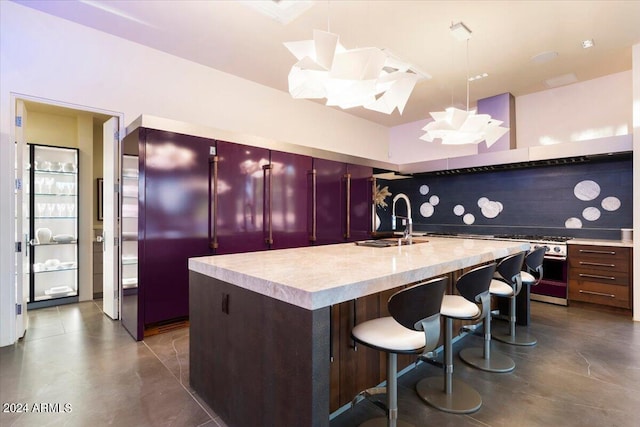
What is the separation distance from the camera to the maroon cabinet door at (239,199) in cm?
345

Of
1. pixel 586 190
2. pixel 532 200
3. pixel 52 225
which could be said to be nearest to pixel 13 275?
pixel 52 225

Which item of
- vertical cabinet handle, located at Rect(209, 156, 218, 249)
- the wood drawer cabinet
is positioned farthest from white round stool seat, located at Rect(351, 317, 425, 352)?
the wood drawer cabinet

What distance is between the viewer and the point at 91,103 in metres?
3.29

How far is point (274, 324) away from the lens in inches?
53.0

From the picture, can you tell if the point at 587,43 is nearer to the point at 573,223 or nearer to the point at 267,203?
the point at 573,223

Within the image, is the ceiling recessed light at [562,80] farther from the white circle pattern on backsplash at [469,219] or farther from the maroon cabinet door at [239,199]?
the maroon cabinet door at [239,199]

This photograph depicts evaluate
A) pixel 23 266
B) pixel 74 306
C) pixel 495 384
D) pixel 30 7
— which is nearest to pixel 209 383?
pixel 495 384

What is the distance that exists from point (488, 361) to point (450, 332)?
83cm

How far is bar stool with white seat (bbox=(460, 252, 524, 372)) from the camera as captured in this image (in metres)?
2.34

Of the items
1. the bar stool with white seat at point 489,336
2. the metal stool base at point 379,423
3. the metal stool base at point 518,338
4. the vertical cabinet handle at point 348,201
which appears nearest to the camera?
the metal stool base at point 379,423

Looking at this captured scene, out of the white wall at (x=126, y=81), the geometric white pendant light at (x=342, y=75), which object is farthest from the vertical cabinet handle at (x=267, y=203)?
the geometric white pendant light at (x=342, y=75)

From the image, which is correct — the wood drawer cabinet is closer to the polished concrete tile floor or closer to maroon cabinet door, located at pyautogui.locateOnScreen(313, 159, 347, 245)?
the polished concrete tile floor

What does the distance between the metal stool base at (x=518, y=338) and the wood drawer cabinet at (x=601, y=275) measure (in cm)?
152

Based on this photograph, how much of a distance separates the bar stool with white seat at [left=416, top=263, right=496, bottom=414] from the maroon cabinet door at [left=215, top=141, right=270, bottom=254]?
2365 millimetres
